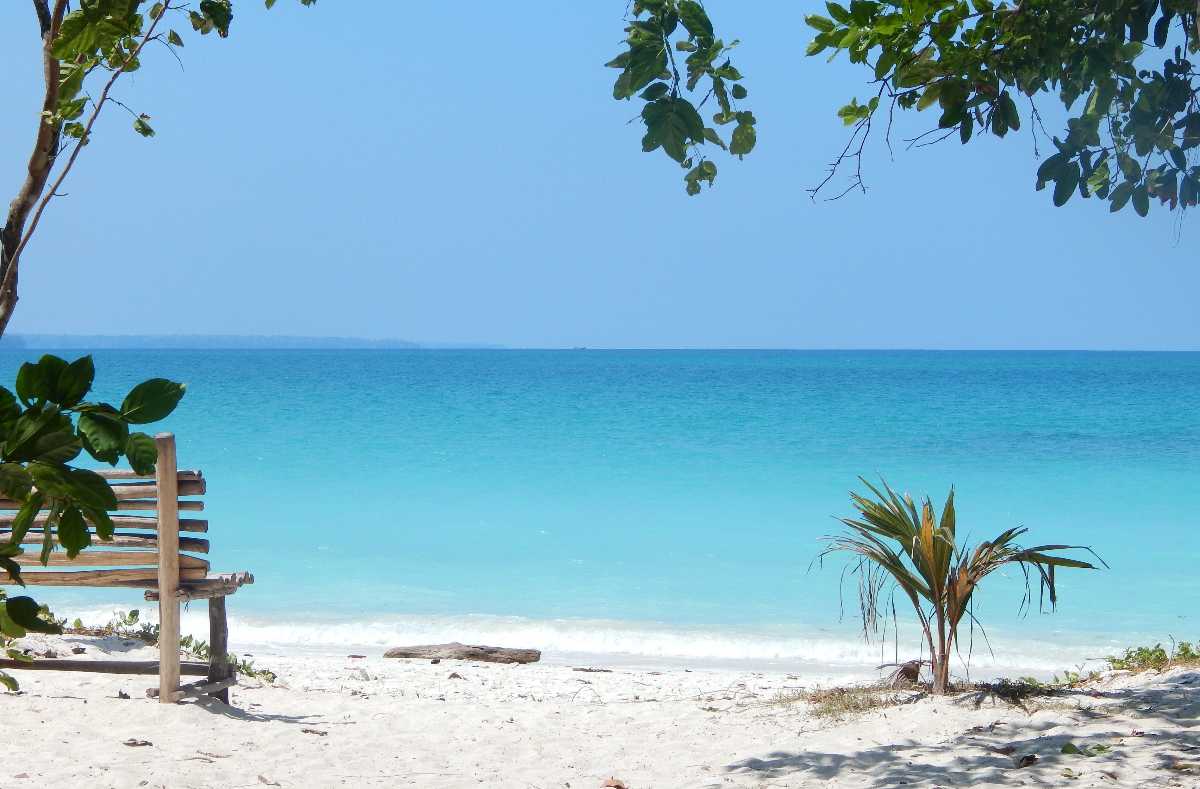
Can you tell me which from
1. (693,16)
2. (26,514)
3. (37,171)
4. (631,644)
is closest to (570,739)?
(631,644)

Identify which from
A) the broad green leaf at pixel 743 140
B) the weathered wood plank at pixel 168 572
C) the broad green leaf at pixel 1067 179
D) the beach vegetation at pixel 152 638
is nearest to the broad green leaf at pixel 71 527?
the broad green leaf at pixel 743 140

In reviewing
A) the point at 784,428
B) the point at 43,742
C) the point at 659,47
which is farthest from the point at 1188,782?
the point at 784,428

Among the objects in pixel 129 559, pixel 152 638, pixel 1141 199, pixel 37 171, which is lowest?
pixel 152 638

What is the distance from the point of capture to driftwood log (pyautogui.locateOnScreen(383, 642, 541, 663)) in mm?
7672

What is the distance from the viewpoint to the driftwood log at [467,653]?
767 cm

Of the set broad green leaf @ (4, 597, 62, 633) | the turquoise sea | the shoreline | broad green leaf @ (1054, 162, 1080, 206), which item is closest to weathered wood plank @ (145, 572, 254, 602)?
the shoreline

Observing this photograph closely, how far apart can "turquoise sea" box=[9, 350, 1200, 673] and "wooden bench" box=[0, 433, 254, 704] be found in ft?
10.0

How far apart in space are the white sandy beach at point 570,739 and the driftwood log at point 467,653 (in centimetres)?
127

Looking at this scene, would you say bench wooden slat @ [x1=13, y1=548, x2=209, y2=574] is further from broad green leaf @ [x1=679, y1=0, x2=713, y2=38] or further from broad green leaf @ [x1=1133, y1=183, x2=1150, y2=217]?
broad green leaf @ [x1=1133, y1=183, x2=1150, y2=217]

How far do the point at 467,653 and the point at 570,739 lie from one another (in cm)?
263

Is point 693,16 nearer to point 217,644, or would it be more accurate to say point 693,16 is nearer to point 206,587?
point 206,587

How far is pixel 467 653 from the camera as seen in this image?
771 cm

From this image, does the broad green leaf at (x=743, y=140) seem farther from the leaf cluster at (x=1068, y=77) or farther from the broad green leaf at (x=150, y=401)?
the broad green leaf at (x=150, y=401)

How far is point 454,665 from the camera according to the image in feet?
24.3
